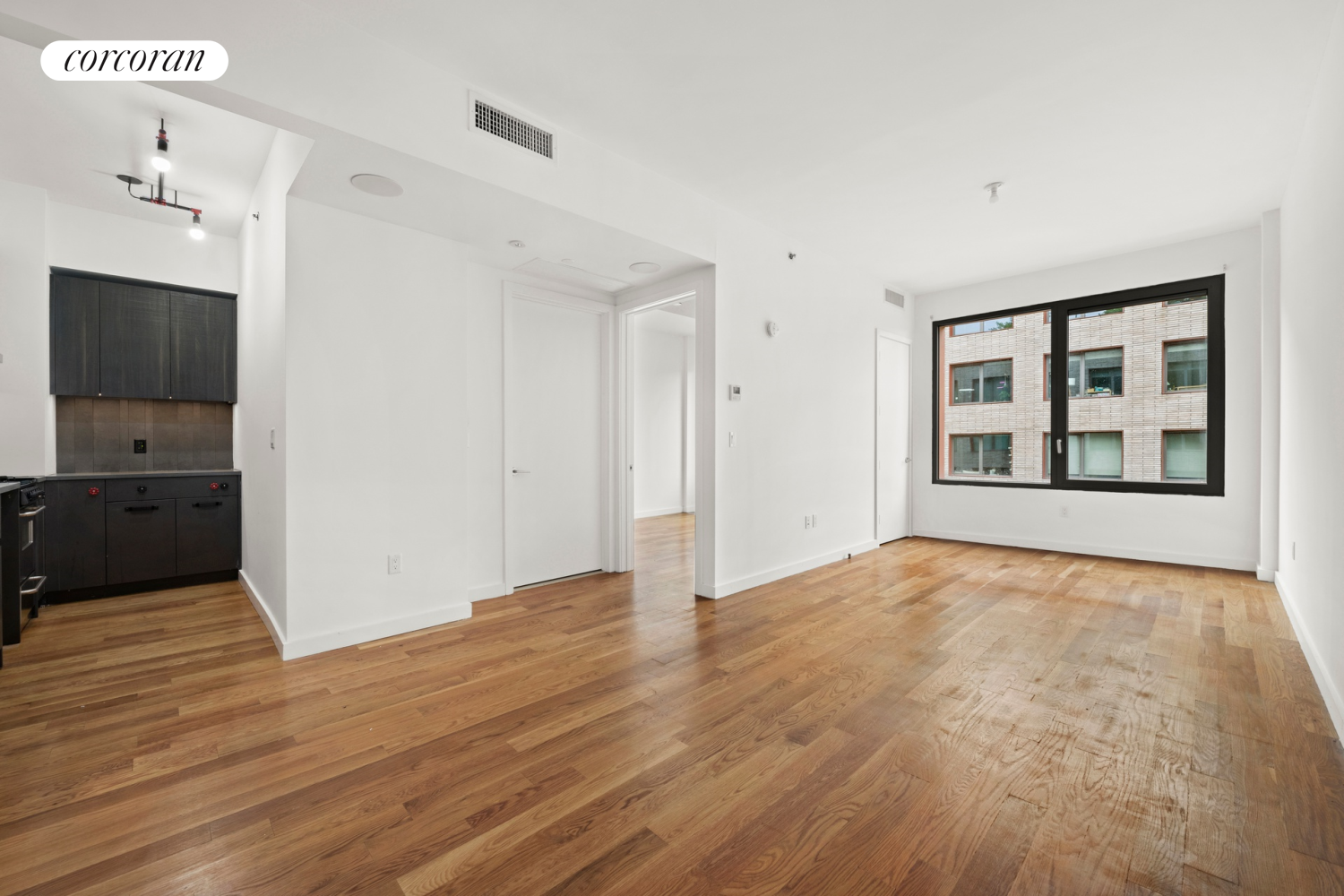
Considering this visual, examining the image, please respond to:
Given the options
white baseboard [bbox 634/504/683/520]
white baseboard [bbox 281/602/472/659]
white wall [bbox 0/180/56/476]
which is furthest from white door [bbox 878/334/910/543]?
Result: white wall [bbox 0/180/56/476]

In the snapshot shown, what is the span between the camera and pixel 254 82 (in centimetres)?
210

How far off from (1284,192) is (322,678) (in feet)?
22.4

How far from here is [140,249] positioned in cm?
441

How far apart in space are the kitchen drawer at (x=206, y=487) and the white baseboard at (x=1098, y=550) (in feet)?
22.6

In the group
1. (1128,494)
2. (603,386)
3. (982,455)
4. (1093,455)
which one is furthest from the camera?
(982,455)

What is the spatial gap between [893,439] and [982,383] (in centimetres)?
159

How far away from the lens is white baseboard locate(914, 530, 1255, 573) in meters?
4.80

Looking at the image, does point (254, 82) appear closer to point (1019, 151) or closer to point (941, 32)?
point (941, 32)

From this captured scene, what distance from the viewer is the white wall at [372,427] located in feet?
9.77

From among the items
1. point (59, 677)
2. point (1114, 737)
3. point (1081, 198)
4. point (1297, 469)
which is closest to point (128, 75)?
point (59, 677)

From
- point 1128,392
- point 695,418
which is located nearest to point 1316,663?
point 695,418

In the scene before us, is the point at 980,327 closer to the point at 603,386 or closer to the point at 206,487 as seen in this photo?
the point at 603,386

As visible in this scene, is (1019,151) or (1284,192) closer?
(1019,151)

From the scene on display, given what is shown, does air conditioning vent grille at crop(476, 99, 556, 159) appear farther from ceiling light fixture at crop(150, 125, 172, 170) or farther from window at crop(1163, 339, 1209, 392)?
window at crop(1163, 339, 1209, 392)
